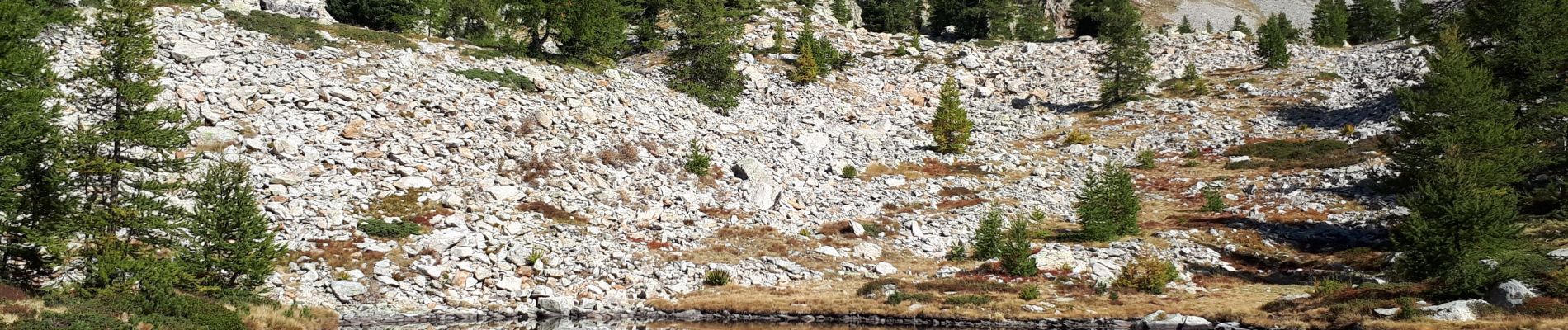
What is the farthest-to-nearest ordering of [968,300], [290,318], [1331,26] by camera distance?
[1331,26]
[968,300]
[290,318]

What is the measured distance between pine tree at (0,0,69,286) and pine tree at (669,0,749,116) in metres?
37.8

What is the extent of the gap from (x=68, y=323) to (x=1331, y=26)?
364ft

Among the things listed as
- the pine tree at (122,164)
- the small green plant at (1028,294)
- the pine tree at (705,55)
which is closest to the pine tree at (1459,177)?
the small green plant at (1028,294)

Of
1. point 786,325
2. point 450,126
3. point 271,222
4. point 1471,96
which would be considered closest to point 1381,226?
point 1471,96

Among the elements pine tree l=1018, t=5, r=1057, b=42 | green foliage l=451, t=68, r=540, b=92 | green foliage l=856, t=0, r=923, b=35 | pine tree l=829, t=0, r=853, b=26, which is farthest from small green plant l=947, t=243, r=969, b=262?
pine tree l=1018, t=5, r=1057, b=42

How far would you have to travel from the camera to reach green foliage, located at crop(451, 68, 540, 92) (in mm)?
46531

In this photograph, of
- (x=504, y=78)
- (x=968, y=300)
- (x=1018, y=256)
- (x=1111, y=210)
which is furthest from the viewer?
(x=504, y=78)

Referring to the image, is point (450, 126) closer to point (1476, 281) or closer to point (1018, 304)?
point (1018, 304)

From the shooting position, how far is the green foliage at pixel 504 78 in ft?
153

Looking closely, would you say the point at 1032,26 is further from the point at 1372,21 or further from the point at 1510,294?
the point at 1510,294

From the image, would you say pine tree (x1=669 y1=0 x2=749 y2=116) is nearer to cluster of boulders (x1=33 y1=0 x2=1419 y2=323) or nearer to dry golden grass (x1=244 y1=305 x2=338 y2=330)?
cluster of boulders (x1=33 y1=0 x2=1419 y2=323)

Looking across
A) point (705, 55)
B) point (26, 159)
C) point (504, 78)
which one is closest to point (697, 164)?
point (504, 78)

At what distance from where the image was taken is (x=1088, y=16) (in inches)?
3575

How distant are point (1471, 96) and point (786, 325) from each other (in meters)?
33.3
